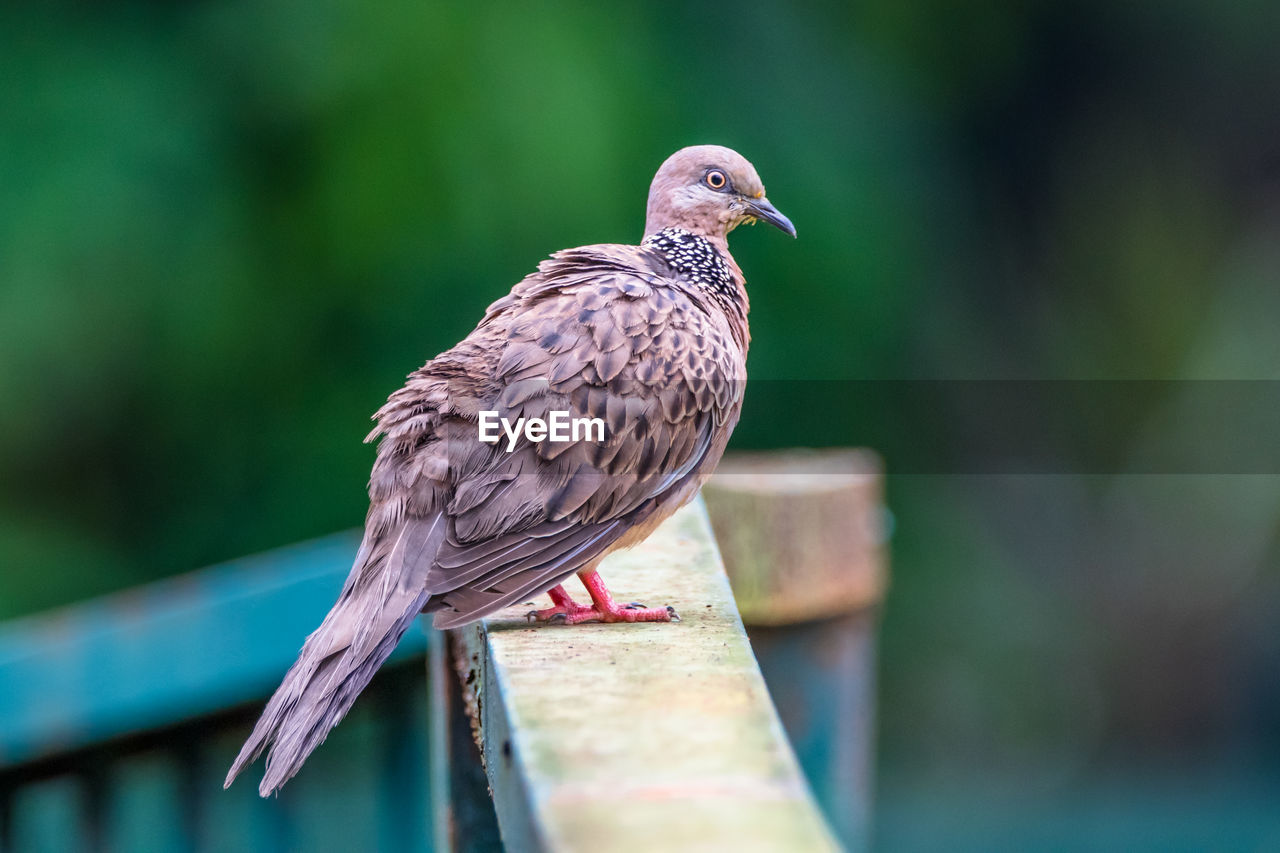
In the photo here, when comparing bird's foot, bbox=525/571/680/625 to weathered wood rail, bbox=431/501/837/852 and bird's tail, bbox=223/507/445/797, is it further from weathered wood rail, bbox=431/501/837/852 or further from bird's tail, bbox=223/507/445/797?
bird's tail, bbox=223/507/445/797

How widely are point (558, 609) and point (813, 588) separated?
3.74ft

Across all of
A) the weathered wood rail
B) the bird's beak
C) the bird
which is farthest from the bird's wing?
the bird's beak

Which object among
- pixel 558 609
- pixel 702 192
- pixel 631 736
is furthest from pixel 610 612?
pixel 702 192

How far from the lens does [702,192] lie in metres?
3.20

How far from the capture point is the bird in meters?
2.23

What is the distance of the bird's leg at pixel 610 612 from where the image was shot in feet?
7.63

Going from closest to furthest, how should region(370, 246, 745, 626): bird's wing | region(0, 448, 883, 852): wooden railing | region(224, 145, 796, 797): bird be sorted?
region(0, 448, 883, 852): wooden railing
region(224, 145, 796, 797): bird
region(370, 246, 745, 626): bird's wing

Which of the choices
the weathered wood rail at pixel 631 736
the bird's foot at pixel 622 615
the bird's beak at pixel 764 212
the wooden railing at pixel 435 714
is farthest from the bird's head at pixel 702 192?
the bird's foot at pixel 622 615

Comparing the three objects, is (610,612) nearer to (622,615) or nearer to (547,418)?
(622,615)

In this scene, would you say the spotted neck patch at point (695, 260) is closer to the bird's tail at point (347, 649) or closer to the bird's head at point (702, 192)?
the bird's head at point (702, 192)

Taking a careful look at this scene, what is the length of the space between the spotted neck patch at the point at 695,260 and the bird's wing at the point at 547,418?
0.66ft

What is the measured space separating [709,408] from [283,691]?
0.96m

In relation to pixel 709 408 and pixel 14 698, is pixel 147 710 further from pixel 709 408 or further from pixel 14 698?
pixel 709 408

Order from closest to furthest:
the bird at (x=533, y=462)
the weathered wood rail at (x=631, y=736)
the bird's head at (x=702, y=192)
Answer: the weathered wood rail at (x=631, y=736)
the bird at (x=533, y=462)
the bird's head at (x=702, y=192)
